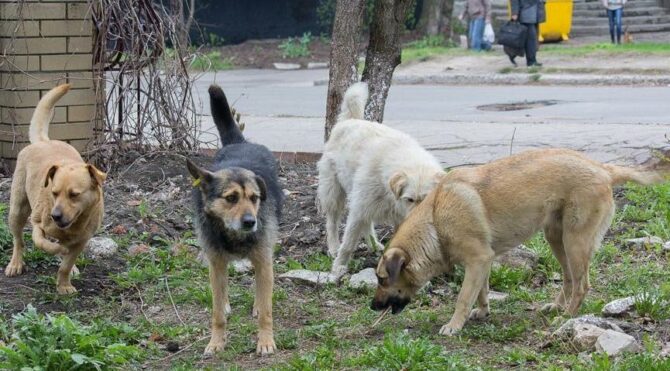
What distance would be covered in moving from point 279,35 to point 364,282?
24.8 meters

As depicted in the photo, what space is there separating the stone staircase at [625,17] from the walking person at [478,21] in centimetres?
306

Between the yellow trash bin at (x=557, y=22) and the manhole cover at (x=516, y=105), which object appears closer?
the manhole cover at (x=516, y=105)

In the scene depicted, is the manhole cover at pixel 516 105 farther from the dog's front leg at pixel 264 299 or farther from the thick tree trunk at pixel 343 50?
the dog's front leg at pixel 264 299

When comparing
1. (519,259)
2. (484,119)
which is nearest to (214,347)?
(519,259)

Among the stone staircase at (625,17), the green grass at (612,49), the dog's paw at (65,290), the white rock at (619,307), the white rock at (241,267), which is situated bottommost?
the dog's paw at (65,290)

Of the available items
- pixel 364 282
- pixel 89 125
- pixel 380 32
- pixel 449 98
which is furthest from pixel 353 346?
pixel 449 98

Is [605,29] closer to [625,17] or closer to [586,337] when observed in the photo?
[625,17]

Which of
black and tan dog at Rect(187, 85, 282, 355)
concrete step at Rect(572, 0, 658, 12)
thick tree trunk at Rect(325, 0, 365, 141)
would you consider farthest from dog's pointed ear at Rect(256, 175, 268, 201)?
concrete step at Rect(572, 0, 658, 12)

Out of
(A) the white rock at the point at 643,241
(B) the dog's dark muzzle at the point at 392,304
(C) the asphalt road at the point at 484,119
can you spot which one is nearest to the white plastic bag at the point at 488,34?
(C) the asphalt road at the point at 484,119

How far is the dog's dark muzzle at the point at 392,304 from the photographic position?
6102 mm

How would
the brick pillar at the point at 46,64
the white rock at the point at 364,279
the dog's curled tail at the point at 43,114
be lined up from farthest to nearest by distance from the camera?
the brick pillar at the point at 46,64 → the dog's curled tail at the point at 43,114 → the white rock at the point at 364,279

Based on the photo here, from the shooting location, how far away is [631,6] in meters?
29.5

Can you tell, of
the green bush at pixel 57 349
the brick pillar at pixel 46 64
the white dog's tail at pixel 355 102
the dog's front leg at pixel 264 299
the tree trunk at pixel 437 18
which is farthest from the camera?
the tree trunk at pixel 437 18

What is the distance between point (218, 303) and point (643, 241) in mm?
3379
